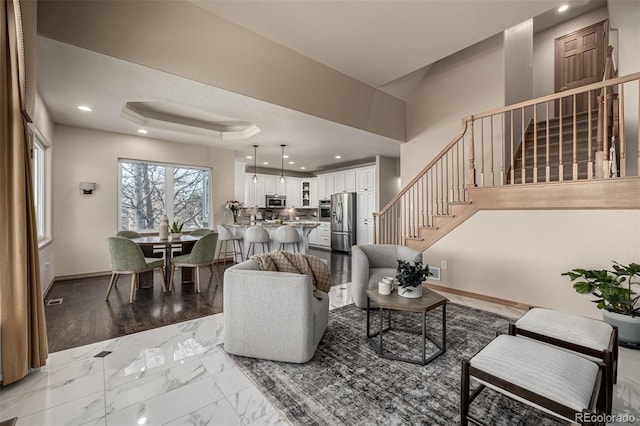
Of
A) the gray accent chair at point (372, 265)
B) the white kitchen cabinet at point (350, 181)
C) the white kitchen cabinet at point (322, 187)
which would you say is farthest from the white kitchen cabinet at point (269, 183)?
the gray accent chair at point (372, 265)

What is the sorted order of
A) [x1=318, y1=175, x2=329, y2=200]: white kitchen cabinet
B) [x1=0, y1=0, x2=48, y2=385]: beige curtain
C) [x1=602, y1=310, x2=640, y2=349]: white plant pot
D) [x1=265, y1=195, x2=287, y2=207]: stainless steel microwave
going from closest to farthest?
1. [x1=0, y1=0, x2=48, y2=385]: beige curtain
2. [x1=602, y1=310, x2=640, y2=349]: white plant pot
3. [x1=265, y1=195, x2=287, y2=207]: stainless steel microwave
4. [x1=318, y1=175, x2=329, y2=200]: white kitchen cabinet

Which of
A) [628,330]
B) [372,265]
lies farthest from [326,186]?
[628,330]

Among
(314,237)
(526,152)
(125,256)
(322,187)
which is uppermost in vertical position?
(526,152)

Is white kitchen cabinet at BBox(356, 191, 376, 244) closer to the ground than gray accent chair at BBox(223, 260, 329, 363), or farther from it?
farther from it

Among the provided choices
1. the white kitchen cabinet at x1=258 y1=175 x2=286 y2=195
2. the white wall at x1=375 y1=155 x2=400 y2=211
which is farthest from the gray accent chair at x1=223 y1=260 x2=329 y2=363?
the white kitchen cabinet at x1=258 y1=175 x2=286 y2=195

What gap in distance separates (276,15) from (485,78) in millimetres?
3513

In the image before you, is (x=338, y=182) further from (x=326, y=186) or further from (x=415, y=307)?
(x=415, y=307)

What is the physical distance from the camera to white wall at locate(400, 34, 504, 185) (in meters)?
4.49

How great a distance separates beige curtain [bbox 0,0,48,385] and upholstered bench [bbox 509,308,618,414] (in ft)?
11.2

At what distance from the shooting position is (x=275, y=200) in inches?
349

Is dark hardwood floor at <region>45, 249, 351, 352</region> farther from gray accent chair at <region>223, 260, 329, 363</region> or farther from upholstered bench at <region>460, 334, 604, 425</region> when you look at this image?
upholstered bench at <region>460, 334, 604, 425</region>

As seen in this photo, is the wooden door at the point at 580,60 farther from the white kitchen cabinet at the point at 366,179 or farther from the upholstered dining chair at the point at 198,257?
the upholstered dining chair at the point at 198,257

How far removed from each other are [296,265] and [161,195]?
454 centimetres

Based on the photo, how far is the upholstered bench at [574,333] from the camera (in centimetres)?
167
